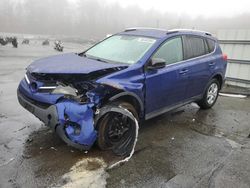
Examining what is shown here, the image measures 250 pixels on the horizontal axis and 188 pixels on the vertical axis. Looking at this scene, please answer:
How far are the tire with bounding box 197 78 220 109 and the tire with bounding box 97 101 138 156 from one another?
257 centimetres

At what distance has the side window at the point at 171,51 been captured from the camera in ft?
16.9

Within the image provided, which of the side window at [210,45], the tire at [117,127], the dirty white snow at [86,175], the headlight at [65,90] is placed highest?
the side window at [210,45]

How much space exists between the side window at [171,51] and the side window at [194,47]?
0.23 metres

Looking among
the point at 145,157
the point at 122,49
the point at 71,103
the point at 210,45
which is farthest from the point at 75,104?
the point at 210,45

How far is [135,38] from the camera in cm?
545

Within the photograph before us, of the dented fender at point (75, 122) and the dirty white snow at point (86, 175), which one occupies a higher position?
Result: the dented fender at point (75, 122)

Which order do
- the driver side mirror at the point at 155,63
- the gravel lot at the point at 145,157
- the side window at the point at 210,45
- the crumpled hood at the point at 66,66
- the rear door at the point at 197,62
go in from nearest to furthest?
1. the gravel lot at the point at 145,157
2. the crumpled hood at the point at 66,66
3. the driver side mirror at the point at 155,63
4. the rear door at the point at 197,62
5. the side window at the point at 210,45

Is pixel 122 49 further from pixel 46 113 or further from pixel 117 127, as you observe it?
pixel 46 113

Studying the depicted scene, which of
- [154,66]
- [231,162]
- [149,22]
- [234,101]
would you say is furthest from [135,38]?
[149,22]

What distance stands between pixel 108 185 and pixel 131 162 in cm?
67

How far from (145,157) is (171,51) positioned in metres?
2.07

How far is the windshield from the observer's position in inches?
195

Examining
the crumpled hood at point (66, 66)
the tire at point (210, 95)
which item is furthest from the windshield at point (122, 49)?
the tire at point (210, 95)

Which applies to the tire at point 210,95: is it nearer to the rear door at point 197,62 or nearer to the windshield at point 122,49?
the rear door at point 197,62
